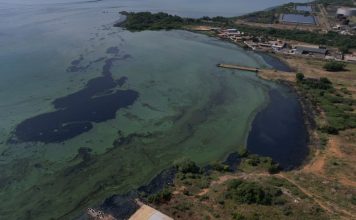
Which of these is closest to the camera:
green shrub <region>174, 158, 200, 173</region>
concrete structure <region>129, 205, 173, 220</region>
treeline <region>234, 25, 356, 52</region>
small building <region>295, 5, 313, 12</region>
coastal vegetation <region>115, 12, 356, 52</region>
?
concrete structure <region>129, 205, 173, 220</region>

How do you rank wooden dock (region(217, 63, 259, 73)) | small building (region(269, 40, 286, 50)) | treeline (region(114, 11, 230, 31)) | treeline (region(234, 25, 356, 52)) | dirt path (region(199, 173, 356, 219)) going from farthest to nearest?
treeline (region(114, 11, 230, 31)), treeline (region(234, 25, 356, 52)), small building (region(269, 40, 286, 50)), wooden dock (region(217, 63, 259, 73)), dirt path (region(199, 173, 356, 219))

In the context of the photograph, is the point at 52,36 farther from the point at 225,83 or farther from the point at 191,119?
the point at 191,119

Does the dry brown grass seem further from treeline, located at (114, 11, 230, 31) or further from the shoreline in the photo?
treeline, located at (114, 11, 230, 31)

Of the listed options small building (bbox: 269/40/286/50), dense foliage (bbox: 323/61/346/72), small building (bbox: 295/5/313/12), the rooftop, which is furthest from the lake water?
small building (bbox: 295/5/313/12)

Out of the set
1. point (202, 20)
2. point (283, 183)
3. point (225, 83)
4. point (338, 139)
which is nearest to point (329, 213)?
point (283, 183)

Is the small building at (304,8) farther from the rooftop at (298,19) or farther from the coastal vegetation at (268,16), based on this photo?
the rooftop at (298,19)

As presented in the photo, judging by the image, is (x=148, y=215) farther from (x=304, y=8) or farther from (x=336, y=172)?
(x=304, y=8)

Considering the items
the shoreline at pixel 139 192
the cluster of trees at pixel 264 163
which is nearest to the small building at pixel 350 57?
the shoreline at pixel 139 192
